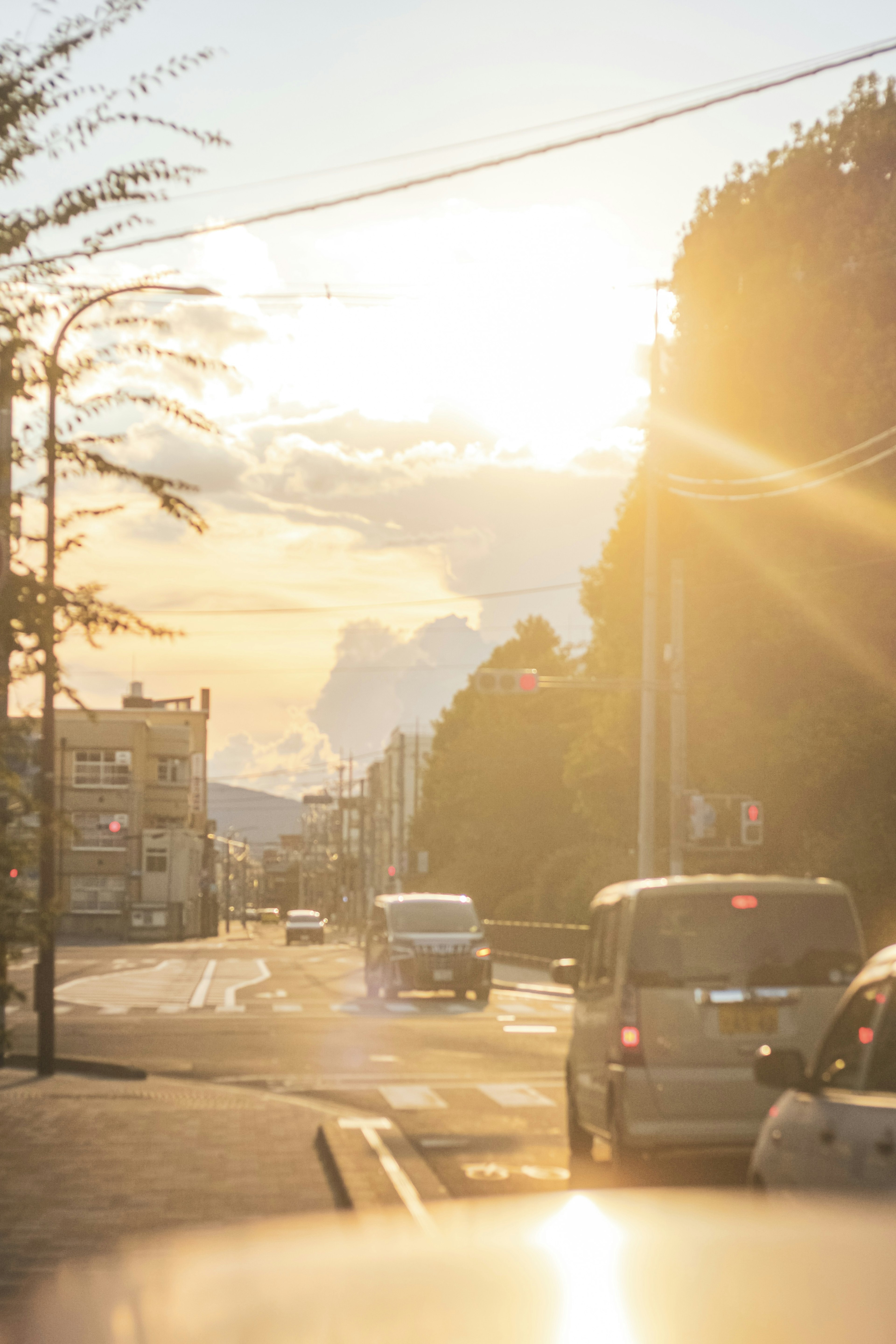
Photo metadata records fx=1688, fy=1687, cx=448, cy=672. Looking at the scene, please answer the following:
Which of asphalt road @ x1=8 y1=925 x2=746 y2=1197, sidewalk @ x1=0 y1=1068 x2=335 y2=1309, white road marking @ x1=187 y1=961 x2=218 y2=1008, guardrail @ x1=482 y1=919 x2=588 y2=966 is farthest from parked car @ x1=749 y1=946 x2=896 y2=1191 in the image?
guardrail @ x1=482 y1=919 x2=588 y2=966

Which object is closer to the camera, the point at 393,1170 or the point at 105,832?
the point at 393,1170

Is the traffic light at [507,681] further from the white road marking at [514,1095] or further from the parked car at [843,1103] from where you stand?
the parked car at [843,1103]

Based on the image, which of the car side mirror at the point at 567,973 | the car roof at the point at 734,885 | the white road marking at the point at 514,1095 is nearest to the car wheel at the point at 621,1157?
the car roof at the point at 734,885

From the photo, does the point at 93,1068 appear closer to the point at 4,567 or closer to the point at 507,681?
the point at 4,567

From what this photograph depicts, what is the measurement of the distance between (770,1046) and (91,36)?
6.98 m

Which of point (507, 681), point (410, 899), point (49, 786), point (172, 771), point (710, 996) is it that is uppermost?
point (507, 681)

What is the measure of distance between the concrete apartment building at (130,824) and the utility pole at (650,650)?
213ft

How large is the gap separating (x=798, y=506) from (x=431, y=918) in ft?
34.4

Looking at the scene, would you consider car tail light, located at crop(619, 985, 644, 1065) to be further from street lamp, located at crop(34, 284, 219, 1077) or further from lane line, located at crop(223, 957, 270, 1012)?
lane line, located at crop(223, 957, 270, 1012)

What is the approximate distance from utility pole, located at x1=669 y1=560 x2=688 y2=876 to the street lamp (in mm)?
13507

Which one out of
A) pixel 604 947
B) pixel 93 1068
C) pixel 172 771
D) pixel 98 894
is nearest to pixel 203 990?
pixel 93 1068

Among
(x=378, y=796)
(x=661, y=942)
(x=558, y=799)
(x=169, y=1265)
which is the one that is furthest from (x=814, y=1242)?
(x=378, y=796)

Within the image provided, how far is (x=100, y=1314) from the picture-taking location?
2525mm

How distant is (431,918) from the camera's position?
104ft
